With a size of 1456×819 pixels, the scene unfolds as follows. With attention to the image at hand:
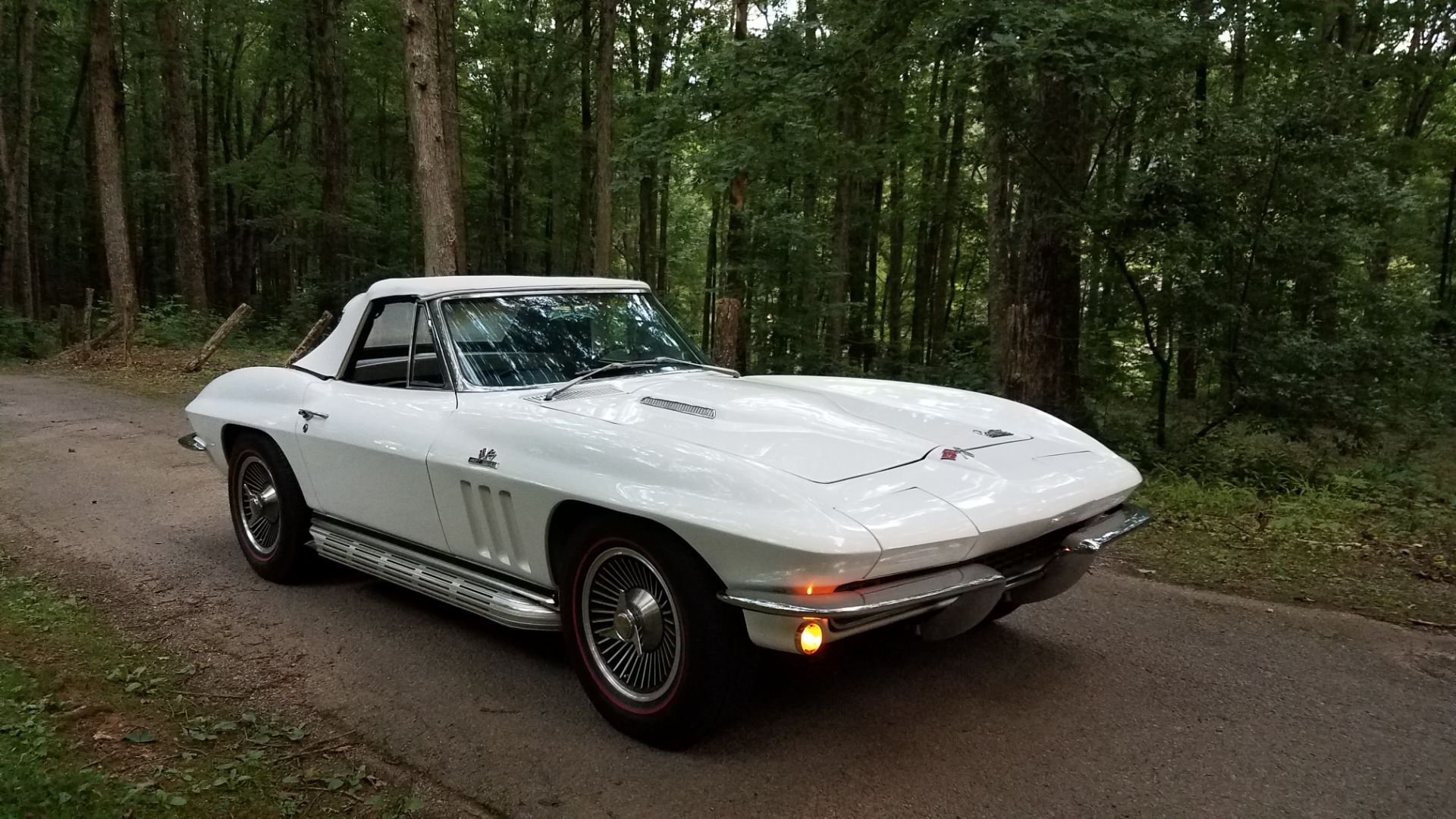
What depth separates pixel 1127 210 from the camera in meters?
A: 7.63

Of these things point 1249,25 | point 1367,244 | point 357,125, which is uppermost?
point 357,125

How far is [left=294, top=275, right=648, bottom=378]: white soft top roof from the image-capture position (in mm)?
4246

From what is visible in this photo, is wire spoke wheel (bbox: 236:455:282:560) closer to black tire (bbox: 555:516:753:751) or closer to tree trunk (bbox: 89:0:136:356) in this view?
black tire (bbox: 555:516:753:751)

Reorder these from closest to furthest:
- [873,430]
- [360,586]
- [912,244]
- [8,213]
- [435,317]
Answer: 1. [873,430]
2. [435,317]
3. [360,586]
4. [8,213]
5. [912,244]

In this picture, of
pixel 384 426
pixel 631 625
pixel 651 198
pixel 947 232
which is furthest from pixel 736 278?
pixel 631 625

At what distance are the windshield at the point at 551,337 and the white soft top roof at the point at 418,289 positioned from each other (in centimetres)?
9

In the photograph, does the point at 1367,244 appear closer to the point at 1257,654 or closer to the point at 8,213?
the point at 1257,654

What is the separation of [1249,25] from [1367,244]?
5.05 metres

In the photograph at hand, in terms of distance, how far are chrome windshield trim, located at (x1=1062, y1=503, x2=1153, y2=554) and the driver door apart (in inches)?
101

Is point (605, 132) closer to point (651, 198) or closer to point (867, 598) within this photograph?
point (651, 198)

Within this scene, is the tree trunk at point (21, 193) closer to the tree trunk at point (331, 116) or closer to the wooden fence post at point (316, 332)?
the tree trunk at point (331, 116)

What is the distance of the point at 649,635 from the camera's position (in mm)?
2967

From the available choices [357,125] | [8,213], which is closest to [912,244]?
[357,125]

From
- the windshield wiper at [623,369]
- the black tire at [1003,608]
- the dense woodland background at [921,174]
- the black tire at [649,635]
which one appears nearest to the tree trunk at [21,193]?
the dense woodland background at [921,174]
